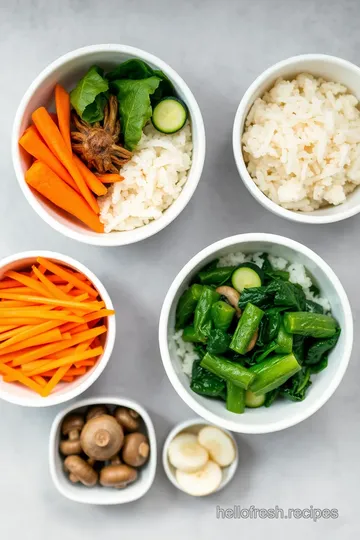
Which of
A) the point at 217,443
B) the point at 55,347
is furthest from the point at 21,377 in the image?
the point at 217,443

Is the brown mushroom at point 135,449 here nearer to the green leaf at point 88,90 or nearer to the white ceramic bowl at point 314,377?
the white ceramic bowl at point 314,377

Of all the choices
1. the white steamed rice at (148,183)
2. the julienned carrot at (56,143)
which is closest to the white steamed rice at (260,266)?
the white steamed rice at (148,183)

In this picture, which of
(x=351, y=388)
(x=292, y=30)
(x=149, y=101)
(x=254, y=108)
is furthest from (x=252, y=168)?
(x=351, y=388)

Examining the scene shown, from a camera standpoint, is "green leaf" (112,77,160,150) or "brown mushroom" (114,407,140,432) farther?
"brown mushroom" (114,407,140,432)

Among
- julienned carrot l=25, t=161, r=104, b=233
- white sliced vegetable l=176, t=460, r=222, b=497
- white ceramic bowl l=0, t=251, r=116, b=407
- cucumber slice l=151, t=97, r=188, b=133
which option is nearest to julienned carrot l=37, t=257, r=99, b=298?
white ceramic bowl l=0, t=251, r=116, b=407

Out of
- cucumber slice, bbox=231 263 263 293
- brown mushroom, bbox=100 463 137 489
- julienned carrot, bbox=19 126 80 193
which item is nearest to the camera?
julienned carrot, bbox=19 126 80 193

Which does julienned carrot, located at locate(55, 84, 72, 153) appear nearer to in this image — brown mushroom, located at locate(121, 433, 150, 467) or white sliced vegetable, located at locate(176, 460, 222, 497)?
brown mushroom, located at locate(121, 433, 150, 467)

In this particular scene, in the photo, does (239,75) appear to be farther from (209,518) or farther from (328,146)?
(209,518)
